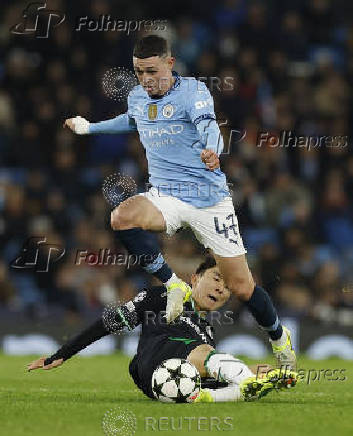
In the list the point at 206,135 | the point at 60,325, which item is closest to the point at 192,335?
the point at 206,135

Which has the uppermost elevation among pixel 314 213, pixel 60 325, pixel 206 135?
pixel 206 135

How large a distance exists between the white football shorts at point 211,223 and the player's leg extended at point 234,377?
0.81m

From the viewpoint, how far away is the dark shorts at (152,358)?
764 cm

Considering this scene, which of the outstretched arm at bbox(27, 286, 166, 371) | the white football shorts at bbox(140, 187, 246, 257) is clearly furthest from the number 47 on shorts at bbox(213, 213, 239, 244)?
the outstretched arm at bbox(27, 286, 166, 371)

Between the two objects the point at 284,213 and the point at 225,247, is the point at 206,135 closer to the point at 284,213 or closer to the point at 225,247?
the point at 225,247

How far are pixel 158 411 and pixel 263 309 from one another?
1621 millimetres

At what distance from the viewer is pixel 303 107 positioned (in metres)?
15.9

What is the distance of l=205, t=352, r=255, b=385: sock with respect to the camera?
24.8 feet

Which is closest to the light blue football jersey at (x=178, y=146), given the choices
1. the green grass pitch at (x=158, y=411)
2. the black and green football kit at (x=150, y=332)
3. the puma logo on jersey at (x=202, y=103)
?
the puma logo on jersey at (x=202, y=103)

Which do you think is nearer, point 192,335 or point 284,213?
point 192,335

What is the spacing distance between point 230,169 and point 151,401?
23.2ft

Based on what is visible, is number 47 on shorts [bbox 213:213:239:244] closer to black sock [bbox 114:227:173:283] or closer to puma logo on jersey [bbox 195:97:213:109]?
black sock [bbox 114:227:173:283]

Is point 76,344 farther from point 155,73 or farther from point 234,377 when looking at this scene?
point 155,73

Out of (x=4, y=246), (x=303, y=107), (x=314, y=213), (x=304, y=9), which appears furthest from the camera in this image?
(x=304, y=9)
